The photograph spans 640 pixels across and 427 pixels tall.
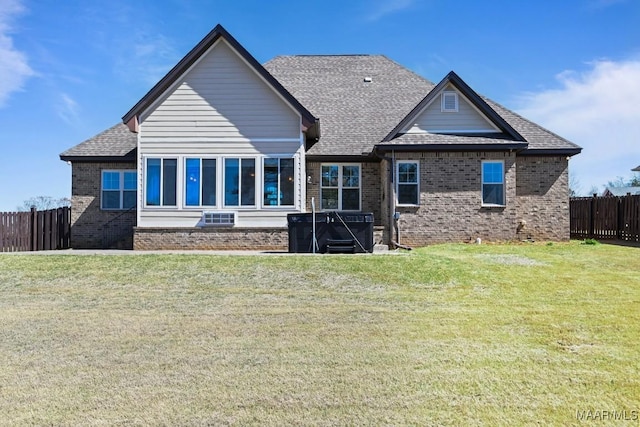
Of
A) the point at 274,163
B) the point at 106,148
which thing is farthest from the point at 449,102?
the point at 106,148

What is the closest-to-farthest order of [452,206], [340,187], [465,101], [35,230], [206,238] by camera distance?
[206,238] < [452,206] < [465,101] < [35,230] < [340,187]

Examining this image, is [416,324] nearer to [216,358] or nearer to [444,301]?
[444,301]

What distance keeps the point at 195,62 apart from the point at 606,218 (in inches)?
684

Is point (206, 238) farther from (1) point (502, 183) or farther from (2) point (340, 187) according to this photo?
(1) point (502, 183)

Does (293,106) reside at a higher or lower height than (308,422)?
higher

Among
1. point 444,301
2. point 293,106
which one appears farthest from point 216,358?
point 293,106

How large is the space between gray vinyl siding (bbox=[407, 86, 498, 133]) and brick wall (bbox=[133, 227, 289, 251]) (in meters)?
6.32

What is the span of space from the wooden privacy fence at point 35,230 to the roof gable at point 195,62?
5112 mm

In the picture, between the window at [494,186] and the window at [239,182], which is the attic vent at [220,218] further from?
the window at [494,186]

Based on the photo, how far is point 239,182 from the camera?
56.7ft

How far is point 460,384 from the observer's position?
4.79m

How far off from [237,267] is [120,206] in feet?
32.1

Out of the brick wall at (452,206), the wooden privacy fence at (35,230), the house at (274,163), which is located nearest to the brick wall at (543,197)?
the house at (274,163)

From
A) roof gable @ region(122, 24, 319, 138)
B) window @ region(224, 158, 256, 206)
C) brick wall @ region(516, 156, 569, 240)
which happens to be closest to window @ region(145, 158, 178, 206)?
roof gable @ region(122, 24, 319, 138)
